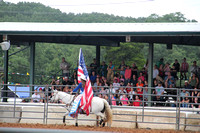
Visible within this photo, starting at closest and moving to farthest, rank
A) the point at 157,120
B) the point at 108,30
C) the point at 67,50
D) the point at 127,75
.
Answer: the point at 157,120 < the point at 108,30 < the point at 127,75 < the point at 67,50

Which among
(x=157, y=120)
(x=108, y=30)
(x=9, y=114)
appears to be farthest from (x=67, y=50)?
(x=157, y=120)

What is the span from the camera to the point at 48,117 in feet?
40.5

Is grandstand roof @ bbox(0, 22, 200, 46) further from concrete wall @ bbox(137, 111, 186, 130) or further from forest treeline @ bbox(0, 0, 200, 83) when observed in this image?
forest treeline @ bbox(0, 0, 200, 83)

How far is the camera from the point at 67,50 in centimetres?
6844

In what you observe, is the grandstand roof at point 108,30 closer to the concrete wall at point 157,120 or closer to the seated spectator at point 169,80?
the seated spectator at point 169,80

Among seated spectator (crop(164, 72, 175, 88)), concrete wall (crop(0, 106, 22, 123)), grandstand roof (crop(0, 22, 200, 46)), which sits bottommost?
concrete wall (crop(0, 106, 22, 123))

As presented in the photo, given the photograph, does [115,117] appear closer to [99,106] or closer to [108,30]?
[99,106]

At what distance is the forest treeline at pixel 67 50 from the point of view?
52.6 metres

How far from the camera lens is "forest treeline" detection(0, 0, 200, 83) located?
52625 millimetres

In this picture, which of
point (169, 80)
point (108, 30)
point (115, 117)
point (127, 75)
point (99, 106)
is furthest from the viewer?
point (127, 75)

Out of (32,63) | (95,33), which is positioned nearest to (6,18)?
(32,63)

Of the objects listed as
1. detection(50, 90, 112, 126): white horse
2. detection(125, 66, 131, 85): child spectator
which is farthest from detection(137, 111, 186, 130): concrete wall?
detection(125, 66, 131, 85): child spectator

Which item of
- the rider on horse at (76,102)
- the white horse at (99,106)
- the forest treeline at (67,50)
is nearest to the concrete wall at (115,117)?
the white horse at (99,106)

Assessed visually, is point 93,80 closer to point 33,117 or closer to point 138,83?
point 138,83
